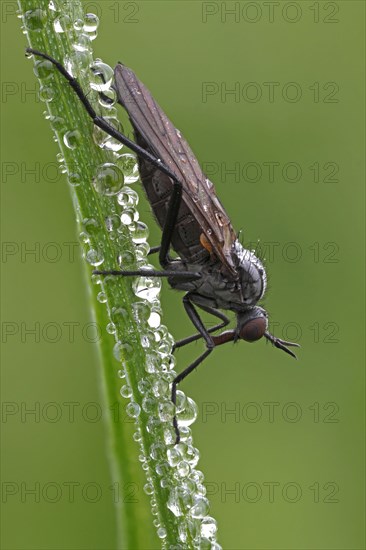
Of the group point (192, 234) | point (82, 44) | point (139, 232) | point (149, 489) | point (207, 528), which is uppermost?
point (82, 44)

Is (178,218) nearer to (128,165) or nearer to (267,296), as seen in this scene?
(128,165)

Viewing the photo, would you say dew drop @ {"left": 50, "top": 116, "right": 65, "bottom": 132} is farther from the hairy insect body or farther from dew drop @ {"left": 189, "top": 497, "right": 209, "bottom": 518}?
the hairy insect body

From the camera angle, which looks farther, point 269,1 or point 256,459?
point 269,1

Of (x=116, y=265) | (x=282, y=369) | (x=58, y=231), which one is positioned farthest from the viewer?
(x=282, y=369)

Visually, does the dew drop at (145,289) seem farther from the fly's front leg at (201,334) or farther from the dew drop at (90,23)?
the fly's front leg at (201,334)

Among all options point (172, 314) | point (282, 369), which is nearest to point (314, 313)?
point (282, 369)

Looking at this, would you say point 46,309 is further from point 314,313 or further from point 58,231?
point 314,313

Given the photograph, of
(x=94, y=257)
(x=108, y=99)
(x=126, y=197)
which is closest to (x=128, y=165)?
(x=126, y=197)

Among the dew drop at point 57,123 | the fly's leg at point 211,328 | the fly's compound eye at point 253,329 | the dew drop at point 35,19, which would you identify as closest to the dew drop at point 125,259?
the dew drop at point 57,123
